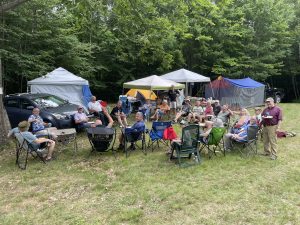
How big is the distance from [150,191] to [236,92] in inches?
478

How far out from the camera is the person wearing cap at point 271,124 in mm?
6582

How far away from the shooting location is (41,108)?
9383mm

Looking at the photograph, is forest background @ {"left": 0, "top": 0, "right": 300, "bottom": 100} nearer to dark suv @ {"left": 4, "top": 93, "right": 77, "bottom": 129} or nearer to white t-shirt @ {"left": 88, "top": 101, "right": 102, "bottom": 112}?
white t-shirt @ {"left": 88, "top": 101, "right": 102, "bottom": 112}

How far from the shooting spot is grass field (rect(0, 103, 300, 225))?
4.10 meters

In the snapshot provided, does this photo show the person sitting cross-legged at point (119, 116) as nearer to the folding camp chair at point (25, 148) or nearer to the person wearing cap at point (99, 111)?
the person wearing cap at point (99, 111)

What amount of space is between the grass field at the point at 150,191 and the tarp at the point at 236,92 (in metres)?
9.35

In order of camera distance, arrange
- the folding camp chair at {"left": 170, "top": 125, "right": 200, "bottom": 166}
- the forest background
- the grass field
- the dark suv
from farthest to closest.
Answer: the forest background < the dark suv < the folding camp chair at {"left": 170, "top": 125, "right": 200, "bottom": 166} < the grass field

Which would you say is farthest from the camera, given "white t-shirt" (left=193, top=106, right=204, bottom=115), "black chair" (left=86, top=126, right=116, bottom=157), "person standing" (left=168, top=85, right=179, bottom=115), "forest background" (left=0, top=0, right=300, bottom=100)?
"forest background" (left=0, top=0, right=300, bottom=100)

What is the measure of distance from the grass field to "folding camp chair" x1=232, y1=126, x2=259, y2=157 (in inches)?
14.6

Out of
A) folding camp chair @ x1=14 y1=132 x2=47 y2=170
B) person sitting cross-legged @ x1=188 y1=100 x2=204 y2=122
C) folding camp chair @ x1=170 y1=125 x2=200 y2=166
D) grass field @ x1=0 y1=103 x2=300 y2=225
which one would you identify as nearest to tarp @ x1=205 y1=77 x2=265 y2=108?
person sitting cross-legged @ x1=188 y1=100 x2=204 y2=122

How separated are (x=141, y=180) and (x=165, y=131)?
1844 millimetres

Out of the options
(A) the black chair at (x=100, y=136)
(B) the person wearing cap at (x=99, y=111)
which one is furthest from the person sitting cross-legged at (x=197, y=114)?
(A) the black chair at (x=100, y=136)

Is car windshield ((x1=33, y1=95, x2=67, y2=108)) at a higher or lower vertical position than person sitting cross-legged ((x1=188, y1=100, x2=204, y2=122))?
higher

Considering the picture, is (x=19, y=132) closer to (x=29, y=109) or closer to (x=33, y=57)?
A: (x=29, y=109)
